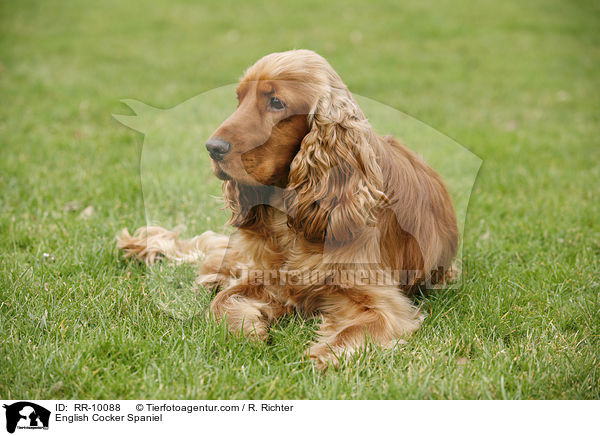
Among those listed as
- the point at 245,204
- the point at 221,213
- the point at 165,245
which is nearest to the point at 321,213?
the point at 245,204

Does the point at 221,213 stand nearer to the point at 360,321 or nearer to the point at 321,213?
the point at 321,213

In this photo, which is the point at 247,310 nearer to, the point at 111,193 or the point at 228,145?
the point at 228,145

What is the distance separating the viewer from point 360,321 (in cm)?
265

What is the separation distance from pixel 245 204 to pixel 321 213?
0.45 metres

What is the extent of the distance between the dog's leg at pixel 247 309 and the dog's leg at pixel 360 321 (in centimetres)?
28

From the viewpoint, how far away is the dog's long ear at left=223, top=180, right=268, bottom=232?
2809 mm

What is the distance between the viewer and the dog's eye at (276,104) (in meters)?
2.53

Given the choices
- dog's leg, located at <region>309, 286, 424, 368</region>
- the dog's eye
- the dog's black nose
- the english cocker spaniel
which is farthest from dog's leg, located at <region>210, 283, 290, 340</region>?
the dog's eye

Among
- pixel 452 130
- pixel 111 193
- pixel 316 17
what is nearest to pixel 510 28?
pixel 316 17

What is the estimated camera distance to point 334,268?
2.73m

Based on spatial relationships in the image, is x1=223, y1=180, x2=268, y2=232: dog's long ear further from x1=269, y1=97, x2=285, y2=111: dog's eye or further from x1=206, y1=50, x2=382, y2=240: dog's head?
x1=269, y1=97, x2=285, y2=111: dog's eye
